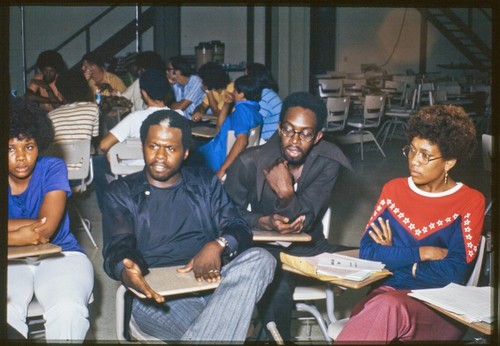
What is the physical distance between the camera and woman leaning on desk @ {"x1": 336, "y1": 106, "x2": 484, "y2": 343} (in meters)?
2.36

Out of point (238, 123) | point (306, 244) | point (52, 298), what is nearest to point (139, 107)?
point (238, 123)

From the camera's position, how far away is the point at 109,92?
7.30 m

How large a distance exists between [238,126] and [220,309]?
2722mm

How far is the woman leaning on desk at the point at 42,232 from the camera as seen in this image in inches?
99.0

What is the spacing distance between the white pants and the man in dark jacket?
0.70ft

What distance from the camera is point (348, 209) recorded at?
6.27 m

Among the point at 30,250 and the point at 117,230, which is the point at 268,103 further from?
the point at 30,250

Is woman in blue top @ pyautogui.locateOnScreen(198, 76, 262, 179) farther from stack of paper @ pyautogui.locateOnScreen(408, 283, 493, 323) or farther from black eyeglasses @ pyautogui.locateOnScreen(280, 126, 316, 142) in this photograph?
stack of paper @ pyautogui.locateOnScreen(408, 283, 493, 323)

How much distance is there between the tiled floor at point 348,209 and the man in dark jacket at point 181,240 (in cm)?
108

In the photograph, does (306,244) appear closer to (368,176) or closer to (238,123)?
(238,123)

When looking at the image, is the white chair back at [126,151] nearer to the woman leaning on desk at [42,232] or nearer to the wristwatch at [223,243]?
the woman leaning on desk at [42,232]

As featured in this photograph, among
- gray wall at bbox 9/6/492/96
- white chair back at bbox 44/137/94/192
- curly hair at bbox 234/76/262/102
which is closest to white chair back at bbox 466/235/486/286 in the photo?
curly hair at bbox 234/76/262/102

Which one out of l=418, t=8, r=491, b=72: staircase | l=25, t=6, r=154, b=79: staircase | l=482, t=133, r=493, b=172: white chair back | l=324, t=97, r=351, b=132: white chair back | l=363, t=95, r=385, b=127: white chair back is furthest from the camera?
l=418, t=8, r=491, b=72: staircase

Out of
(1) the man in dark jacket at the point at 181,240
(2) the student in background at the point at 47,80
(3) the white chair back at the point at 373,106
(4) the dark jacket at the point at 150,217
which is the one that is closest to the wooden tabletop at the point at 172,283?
(1) the man in dark jacket at the point at 181,240
